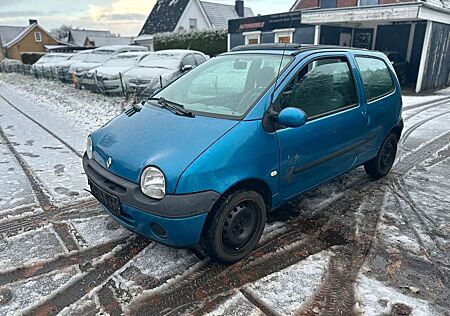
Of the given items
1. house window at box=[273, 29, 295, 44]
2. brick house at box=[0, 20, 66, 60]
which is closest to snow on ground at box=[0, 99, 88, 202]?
house window at box=[273, 29, 295, 44]

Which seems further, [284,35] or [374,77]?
[284,35]

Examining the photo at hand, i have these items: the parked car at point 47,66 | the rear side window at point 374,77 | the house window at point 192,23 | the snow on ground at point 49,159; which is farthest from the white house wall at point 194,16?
the rear side window at point 374,77

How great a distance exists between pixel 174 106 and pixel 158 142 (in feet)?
2.05

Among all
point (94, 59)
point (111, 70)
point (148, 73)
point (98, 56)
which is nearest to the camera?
point (148, 73)

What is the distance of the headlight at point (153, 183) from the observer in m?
2.40

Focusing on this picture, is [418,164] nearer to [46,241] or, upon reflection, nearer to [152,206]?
[152,206]

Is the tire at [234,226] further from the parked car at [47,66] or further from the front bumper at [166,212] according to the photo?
the parked car at [47,66]

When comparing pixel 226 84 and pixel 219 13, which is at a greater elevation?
pixel 219 13

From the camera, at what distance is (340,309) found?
7.66 ft

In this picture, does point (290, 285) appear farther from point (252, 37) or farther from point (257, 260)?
point (252, 37)

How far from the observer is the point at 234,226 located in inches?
107

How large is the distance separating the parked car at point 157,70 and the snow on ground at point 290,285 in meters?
7.19

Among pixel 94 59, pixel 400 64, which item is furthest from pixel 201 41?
pixel 400 64

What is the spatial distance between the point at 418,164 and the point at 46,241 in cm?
498
